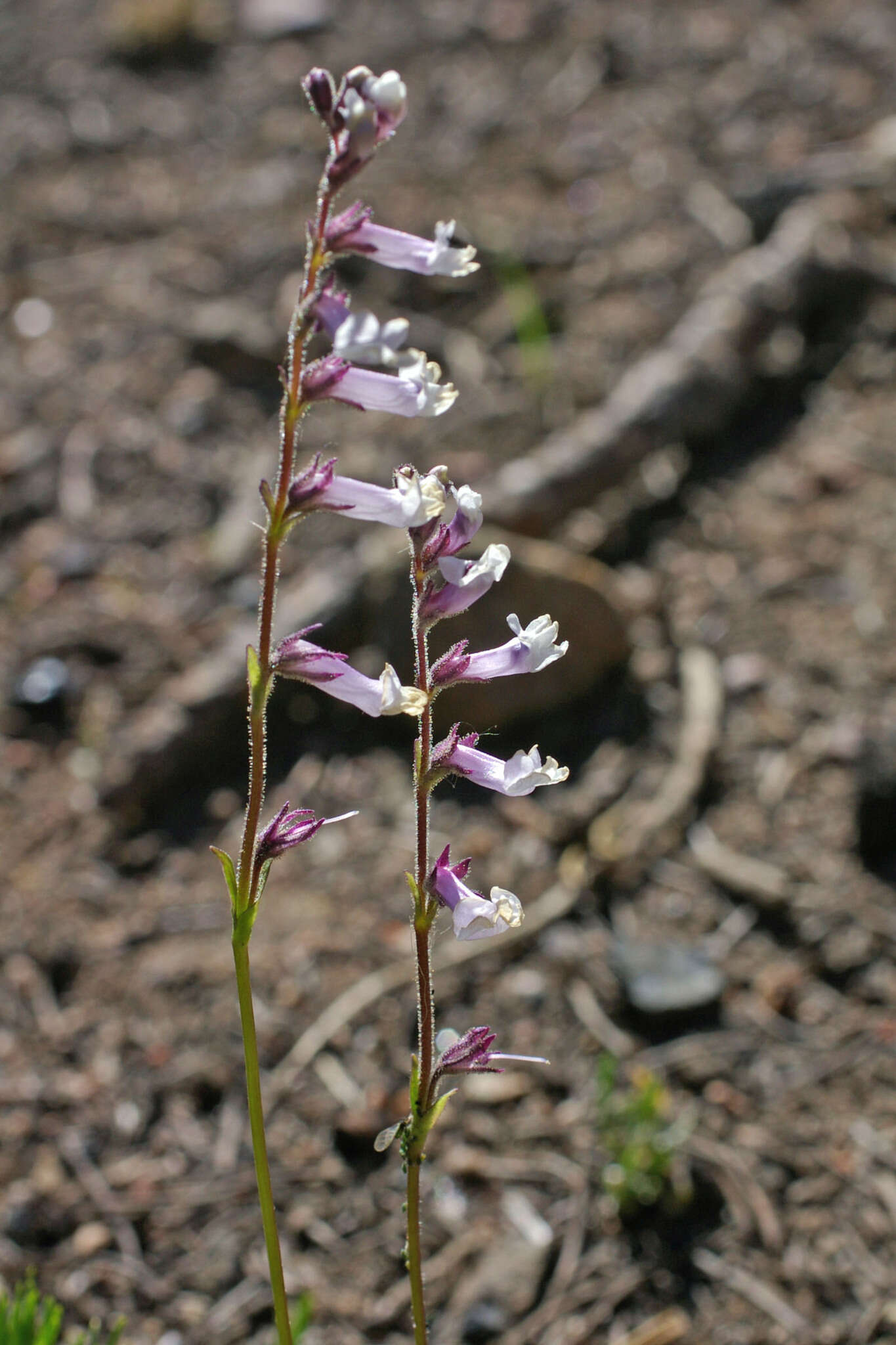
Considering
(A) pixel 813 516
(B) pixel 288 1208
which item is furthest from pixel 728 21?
(B) pixel 288 1208

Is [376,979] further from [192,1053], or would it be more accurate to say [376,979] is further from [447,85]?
[447,85]

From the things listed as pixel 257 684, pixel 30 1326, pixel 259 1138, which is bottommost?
pixel 30 1326

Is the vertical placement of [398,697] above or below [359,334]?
below

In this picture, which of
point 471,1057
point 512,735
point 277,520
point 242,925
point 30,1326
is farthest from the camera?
point 512,735

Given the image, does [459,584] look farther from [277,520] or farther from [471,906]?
[471,906]

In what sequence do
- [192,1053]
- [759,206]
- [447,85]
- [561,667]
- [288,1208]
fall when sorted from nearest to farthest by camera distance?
[288,1208] → [192,1053] → [561,667] → [759,206] → [447,85]

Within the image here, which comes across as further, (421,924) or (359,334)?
(421,924)

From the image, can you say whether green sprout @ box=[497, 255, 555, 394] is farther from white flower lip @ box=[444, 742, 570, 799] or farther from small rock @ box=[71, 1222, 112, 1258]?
white flower lip @ box=[444, 742, 570, 799]

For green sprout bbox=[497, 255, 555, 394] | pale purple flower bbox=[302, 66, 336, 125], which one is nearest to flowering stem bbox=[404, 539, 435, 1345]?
pale purple flower bbox=[302, 66, 336, 125]

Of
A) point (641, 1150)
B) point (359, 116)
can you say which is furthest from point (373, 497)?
point (641, 1150)
